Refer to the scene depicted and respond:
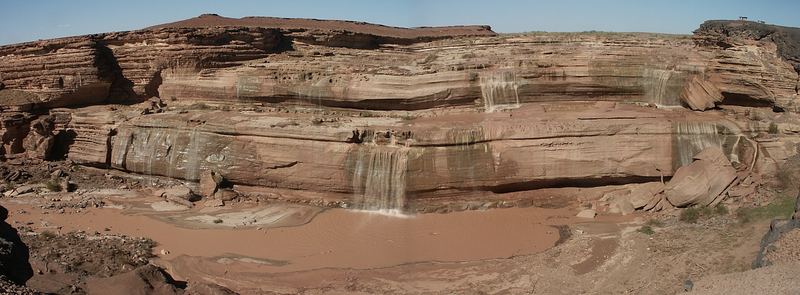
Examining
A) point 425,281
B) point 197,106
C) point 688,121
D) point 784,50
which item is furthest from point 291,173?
point 784,50

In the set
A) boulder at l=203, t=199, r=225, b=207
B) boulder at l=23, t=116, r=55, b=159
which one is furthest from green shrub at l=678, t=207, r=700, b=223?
boulder at l=23, t=116, r=55, b=159

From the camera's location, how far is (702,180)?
561 inches

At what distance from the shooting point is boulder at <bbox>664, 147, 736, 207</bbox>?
14102 mm

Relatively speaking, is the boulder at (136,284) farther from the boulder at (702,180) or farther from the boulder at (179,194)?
the boulder at (702,180)

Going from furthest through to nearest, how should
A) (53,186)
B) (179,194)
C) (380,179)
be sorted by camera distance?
(53,186)
(179,194)
(380,179)

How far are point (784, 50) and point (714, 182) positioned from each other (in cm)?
434

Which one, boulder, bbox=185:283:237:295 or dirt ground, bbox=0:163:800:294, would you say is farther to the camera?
dirt ground, bbox=0:163:800:294

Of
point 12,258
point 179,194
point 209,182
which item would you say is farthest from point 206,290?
point 179,194

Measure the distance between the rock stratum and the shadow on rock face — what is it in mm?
8634

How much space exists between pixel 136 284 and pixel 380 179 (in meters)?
7.90

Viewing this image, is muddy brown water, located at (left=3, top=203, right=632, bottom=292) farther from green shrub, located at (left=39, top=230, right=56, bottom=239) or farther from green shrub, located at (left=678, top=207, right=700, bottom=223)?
green shrub, located at (left=678, top=207, right=700, bottom=223)

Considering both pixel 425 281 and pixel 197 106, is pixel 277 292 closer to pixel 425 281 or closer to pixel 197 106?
pixel 425 281

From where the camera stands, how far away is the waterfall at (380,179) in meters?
15.5

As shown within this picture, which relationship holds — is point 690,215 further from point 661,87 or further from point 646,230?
point 661,87
